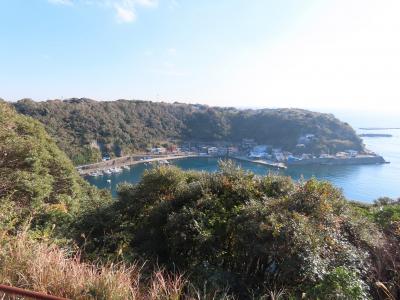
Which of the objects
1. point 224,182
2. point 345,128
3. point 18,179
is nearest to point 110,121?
point 345,128

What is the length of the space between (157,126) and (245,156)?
2334 centimetres

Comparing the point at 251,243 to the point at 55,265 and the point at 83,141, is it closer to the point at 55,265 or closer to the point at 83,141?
the point at 55,265

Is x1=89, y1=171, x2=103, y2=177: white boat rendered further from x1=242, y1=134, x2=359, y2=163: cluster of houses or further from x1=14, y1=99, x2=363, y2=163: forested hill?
x1=242, y1=134, x2=359, y2=163: cluster of houses

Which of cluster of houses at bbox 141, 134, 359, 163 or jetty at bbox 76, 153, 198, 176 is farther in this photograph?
cluster of houses at bbox 141, 134, 359, 163

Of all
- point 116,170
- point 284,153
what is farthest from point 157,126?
point 284,153

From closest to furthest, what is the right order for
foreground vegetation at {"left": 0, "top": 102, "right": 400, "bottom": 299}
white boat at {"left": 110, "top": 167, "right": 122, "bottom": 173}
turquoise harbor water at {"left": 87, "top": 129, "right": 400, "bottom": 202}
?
foreground vegetation at {"left": 0, "top": 102, "right": 400, "bottom": 299}
turquoise harbor water at {"left": 87, "top": 129, "right": 400, "bottom": 202}
white boat at {"left": 110, "top": 167, "right": 122, "bottom": 173}

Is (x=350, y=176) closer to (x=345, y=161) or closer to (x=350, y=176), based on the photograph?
(x=350, y=176)

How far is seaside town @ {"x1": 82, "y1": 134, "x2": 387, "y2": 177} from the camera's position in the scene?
→ 54.7 m

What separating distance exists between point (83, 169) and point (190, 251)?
48.9 meters

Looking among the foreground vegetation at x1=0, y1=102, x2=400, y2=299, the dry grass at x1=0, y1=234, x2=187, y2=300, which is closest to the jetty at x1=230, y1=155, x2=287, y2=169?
the foreground vegetation at x1=0, y1=102, x2=400, y2=299

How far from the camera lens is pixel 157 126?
78250 mm

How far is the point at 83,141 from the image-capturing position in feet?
186

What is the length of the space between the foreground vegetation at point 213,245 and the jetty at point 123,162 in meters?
44.0

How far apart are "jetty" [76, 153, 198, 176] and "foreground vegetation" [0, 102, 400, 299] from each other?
144 feet
